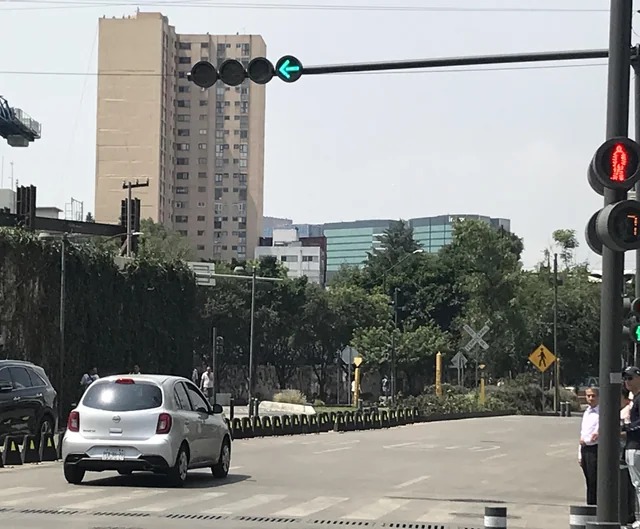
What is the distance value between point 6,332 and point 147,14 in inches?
3999

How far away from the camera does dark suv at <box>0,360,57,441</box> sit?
24.7 metres

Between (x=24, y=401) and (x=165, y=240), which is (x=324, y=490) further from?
(x=165, y=240)

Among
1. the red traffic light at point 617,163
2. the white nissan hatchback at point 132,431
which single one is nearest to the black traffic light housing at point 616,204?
the red traffic light at point 617,163

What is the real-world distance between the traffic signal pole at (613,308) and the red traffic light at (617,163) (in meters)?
0.11

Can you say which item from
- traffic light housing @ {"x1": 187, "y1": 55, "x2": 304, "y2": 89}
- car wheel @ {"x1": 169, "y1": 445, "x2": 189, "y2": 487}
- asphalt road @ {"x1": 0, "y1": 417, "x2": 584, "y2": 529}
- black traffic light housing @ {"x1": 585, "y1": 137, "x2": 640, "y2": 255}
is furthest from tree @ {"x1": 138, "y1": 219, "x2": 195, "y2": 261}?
black traffic light housing @ {"x1": 585, "y1": 137, "x2": 640, "y2": 255}

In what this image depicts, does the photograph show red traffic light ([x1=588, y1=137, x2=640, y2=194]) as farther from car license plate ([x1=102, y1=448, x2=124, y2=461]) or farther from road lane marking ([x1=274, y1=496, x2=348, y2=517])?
car license plate ([x1=102, y1=448, x2=124, y2=461])

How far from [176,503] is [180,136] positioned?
463 feet

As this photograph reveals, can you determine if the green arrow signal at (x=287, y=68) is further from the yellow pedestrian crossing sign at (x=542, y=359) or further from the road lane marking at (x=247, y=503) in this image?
the yellow pedestrian crossing sign at (x=542, y=359)

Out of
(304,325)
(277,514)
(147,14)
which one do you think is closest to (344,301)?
(304,325)

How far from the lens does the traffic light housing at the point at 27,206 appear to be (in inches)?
2115

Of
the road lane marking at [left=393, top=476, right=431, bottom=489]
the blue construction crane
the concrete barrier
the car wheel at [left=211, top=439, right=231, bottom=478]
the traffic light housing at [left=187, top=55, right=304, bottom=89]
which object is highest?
the blue construction crane

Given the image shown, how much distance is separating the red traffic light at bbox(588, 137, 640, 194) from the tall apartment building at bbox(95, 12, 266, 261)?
12623cm

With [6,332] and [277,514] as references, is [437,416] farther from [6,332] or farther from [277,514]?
[277,514]

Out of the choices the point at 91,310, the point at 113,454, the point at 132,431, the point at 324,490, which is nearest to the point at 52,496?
the point at 113,454
